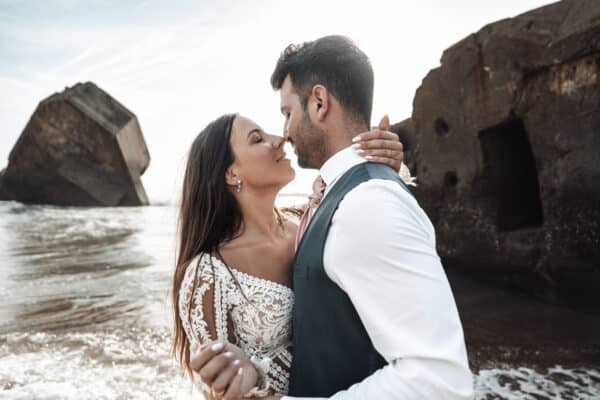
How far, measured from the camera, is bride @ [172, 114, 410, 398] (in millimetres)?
1793

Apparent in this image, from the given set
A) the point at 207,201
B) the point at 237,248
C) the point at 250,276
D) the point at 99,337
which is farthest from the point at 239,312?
the point at 99,337

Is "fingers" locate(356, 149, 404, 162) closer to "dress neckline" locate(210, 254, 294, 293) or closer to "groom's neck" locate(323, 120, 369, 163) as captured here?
"groom's neck" locate(323, 120, 369, 163)

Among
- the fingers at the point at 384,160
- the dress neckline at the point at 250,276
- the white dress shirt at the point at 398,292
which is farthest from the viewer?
the dress neckline at the point at 250,276

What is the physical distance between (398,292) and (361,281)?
0.29 feet

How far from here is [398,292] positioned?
3.37ft

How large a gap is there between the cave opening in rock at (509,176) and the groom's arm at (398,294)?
4.81 meters

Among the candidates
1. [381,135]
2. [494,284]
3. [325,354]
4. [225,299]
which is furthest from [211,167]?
[494,284]

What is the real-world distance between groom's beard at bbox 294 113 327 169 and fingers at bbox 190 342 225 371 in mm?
628

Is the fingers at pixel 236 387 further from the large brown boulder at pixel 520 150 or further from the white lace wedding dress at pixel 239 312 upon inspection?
the large brown boulder at pixel 520 150

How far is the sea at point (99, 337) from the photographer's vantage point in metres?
3.27

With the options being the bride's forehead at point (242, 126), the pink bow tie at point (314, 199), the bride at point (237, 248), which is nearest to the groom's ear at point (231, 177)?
the bride at point (237, 248)

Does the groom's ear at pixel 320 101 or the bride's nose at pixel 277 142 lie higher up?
the groom's ear at pixel 320 101

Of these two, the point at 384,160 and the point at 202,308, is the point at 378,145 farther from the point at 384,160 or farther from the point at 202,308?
the point at 202,308

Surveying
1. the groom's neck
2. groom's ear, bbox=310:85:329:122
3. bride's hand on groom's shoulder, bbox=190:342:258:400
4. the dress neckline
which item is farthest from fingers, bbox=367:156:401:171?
the dress neckline
